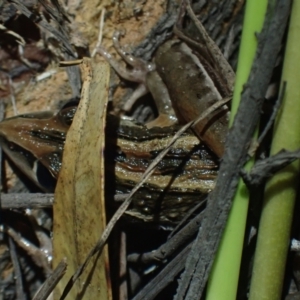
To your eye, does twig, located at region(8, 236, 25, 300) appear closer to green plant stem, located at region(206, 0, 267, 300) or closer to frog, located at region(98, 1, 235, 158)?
frog, located at region(98, 1, 235, 158)

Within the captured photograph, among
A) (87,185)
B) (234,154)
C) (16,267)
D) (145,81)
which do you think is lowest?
(16,267)

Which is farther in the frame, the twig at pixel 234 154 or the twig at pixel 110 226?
the twig at pixel 110 226

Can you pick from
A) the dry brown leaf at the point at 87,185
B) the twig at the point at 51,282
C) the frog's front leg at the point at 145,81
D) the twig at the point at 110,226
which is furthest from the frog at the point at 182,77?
the twig at the point at 51,282

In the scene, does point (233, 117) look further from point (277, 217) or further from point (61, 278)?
point (61, 278)

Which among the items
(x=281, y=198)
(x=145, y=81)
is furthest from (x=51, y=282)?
(x=145, y=81)

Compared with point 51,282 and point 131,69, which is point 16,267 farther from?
point 131,69

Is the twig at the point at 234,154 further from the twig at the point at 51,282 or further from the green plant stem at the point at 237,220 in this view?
the twig at the point at 51,282
